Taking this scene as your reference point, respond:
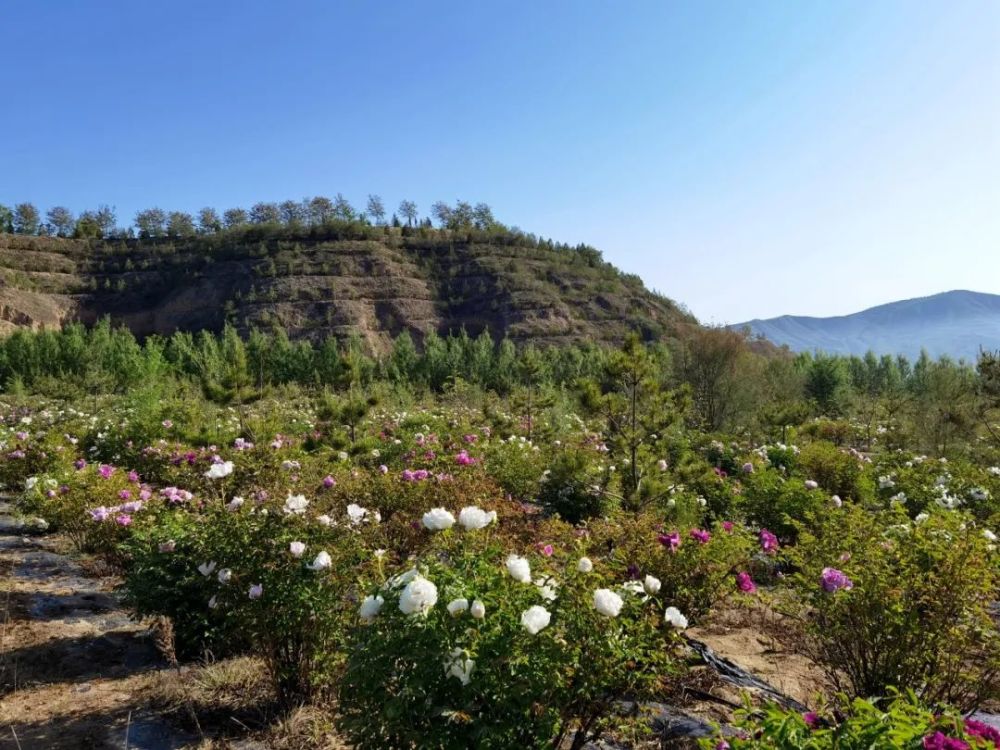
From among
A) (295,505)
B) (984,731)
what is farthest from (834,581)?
(295,505)

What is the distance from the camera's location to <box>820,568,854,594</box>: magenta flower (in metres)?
2.75

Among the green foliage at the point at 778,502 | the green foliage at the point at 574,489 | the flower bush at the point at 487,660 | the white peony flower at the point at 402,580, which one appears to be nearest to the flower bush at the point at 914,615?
the flower bush at the point at 487,660

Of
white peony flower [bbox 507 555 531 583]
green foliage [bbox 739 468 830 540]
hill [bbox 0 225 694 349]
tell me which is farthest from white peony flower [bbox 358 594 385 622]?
hill [bbox 0 225 694 349]

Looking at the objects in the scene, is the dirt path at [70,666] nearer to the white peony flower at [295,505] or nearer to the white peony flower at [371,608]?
the white peony flower at [295,505]

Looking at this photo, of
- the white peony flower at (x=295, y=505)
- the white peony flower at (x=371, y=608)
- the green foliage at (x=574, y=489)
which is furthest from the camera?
the green foliage at (x=574, y=489)

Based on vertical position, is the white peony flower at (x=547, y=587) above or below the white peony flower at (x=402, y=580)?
below

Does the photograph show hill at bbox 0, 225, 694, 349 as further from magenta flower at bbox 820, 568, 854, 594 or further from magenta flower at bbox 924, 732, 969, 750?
magenta flower at bbox 924, 732, 969, 750

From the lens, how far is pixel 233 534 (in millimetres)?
3141

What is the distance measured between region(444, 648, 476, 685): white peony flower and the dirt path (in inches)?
77.6

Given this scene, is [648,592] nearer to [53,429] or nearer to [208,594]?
[208,594]

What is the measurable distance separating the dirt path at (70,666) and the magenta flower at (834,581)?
11.0 ft

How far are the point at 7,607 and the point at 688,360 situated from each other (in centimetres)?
1651

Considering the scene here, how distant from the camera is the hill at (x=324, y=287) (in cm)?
5416

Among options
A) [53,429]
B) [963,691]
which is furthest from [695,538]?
[53,429]
